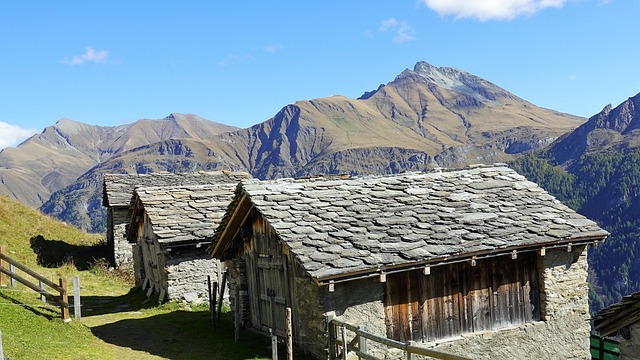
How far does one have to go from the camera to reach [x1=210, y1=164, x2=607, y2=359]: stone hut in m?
12.6

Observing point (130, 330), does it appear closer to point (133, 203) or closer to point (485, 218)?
point (133, 203)

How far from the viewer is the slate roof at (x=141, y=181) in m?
31.8

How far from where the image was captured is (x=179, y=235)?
21078mm

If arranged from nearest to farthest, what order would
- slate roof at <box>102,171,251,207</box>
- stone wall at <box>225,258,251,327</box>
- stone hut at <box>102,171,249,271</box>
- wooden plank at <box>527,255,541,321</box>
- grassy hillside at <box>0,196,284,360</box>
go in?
grassy hillside at <box>0,196,284,360</box> < wooden plank at <box>527,255,541,321</box> < stone wall at <box>225,258,251,327</box> < stone hut at <box>102,171,249,271</box> < slate roof at <box>102,171,251,207</box>

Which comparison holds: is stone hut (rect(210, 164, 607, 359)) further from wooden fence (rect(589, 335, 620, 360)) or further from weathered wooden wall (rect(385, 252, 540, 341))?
wooden fence (rect(589, 335, 620, 360))

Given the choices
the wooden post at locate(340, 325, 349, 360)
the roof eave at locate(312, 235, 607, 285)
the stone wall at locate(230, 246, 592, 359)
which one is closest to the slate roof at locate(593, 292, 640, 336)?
the roof eave at locate(312, 235, 607, 285)

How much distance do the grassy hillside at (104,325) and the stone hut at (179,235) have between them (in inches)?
31.1

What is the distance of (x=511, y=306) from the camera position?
14.8 m

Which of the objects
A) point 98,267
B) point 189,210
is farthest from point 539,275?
point 98,267

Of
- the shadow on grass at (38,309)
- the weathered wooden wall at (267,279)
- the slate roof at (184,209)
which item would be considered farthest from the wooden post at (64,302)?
the slate roof at (184,209)

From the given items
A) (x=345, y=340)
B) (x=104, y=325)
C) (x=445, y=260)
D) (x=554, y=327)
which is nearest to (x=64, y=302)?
(x=104, y=325)

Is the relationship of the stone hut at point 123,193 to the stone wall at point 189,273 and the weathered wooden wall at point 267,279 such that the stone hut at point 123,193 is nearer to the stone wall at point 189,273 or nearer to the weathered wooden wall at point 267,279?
the stone wall at point 189,273

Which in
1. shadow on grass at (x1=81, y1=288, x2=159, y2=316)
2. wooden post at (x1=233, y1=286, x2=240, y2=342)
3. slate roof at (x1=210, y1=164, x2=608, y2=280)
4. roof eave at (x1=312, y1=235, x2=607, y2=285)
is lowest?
shadow on grass at (x1=81, y1=288, x2=159, y2=316)

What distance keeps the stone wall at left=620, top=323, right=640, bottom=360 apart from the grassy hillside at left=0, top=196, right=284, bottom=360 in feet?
25.8
